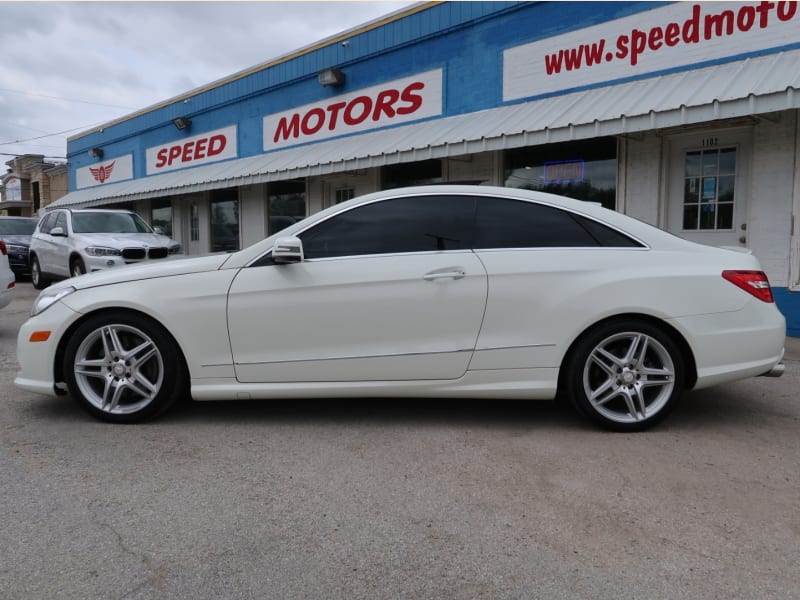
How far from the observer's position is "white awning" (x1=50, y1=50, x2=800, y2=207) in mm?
6605

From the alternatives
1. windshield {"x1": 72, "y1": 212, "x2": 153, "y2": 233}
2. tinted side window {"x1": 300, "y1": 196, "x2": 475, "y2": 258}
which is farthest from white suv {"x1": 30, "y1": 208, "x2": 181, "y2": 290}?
tinted side window {"x1": 300, "y1": 196, "x2": 475, "y2": 258}

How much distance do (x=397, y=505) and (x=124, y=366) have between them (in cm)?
209

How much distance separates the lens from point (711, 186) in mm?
8078

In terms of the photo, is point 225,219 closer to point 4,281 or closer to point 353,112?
point 353,112

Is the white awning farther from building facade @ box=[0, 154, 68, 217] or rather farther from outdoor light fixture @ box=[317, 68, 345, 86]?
building facade @ box=[0, 154, 68, 217]

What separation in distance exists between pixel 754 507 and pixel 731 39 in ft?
22.1

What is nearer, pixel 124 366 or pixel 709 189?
pixel 124 366

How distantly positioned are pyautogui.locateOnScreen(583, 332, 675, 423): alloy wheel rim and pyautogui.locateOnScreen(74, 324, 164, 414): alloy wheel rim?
269 cm

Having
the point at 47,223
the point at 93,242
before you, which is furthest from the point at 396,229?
the point at 47,223

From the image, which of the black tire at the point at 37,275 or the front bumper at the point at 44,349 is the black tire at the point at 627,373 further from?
the black tire at the point at 37,275

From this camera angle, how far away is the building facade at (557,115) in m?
7.30

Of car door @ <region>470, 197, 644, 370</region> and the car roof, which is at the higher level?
the car roof

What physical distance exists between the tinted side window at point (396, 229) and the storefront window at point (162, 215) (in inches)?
660

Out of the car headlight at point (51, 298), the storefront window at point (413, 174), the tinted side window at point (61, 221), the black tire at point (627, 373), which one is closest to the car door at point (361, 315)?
the black tire at point (627, 373)
